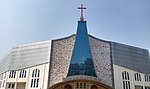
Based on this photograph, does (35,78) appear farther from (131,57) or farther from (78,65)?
(131,57)

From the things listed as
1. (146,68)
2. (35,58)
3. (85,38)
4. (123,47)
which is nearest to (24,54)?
(35,58)

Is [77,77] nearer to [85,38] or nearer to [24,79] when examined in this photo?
[85,38]

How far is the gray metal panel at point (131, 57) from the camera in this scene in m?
30.3

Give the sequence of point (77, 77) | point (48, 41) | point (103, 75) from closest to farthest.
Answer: point (77, 77)
point (103, 75)
point (48, 41)

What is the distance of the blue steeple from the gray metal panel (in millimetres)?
4908

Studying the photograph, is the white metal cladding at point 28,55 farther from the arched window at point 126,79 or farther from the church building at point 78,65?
the arched window at point 126,79

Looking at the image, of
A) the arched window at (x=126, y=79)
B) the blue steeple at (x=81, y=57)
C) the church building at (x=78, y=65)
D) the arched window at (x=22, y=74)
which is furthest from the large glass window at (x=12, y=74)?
the arched window at (x=126, y=79)

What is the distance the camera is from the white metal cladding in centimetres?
2945

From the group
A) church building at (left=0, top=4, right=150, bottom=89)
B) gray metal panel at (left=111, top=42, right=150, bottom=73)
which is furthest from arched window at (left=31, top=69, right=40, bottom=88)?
gray metal panel at (left=111, top=42, right=150, bottom=73)

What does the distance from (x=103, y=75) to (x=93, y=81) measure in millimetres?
3007

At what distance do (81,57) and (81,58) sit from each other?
0.17 metres

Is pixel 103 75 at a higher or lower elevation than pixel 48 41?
lower

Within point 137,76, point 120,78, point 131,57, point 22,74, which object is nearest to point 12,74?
point 22,74

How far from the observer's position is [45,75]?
1107 inches
